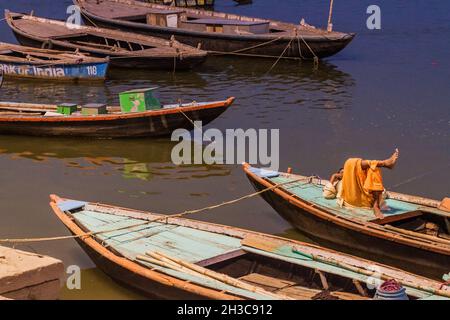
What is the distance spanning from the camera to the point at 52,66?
27.4 metres

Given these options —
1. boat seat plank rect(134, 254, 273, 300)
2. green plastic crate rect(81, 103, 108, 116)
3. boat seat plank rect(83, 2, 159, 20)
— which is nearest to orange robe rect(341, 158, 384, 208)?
boat seat plank rect(134, 254, 273, 300)

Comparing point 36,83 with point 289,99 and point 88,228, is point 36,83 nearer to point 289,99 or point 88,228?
point 289,99

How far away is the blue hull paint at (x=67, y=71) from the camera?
27203 mm

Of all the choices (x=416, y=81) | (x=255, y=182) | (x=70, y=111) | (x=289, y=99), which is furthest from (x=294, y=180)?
(x=416, y=81)

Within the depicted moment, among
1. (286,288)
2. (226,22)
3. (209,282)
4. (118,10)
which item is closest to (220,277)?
(209,282)

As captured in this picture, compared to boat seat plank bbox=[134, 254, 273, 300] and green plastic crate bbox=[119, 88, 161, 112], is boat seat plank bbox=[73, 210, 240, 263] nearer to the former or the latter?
boat seat plank bbox=[134, 254, 273, 300]

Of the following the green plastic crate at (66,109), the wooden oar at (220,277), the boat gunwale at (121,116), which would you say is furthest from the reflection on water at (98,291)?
the green plastic crate at (66,109)

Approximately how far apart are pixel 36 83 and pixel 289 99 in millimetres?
8553

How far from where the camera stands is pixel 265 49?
102ft

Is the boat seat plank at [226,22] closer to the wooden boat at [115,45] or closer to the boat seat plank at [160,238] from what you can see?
the wooden boat at [115,45]

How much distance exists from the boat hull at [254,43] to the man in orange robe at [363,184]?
688 inches

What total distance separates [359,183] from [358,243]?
3.33 feet

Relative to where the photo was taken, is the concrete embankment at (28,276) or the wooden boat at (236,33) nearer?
the concrete embankment at (28,276)

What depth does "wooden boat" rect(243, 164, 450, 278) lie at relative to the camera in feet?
39.8
